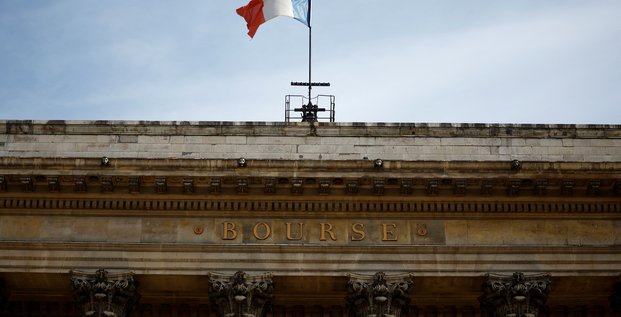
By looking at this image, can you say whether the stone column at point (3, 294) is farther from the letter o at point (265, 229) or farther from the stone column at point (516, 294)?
the stone column at point (516, 294)

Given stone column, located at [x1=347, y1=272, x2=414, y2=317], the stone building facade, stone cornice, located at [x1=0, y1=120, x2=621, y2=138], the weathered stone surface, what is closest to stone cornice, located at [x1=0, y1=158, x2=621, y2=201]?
the stone building facade

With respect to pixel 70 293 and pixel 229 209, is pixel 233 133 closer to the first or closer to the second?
pixel 229 209

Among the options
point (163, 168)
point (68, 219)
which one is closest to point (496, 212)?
point (163, 168)

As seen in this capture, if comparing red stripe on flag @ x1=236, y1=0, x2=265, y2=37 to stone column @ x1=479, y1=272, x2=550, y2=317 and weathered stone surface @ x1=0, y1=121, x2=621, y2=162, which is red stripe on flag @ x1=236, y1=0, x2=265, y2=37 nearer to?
weathered stone surface @ x1=0, y1=121, x2=621, y2=162

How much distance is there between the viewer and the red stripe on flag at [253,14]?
40.4 metres

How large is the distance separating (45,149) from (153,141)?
9.59 feet

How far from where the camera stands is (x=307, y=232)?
33.3m

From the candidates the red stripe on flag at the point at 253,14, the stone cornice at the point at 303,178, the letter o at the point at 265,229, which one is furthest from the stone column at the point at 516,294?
the red stripe on flag at the point at 253,14

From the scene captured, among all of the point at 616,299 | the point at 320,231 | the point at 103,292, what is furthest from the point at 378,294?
the point at 103,292

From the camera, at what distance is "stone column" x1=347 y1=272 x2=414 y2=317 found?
32188 millimetres

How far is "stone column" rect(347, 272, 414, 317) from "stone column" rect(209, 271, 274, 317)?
2.05 m

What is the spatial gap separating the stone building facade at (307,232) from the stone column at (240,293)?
0.03m

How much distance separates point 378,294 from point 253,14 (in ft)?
38.8

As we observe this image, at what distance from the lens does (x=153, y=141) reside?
3591 centimetres
